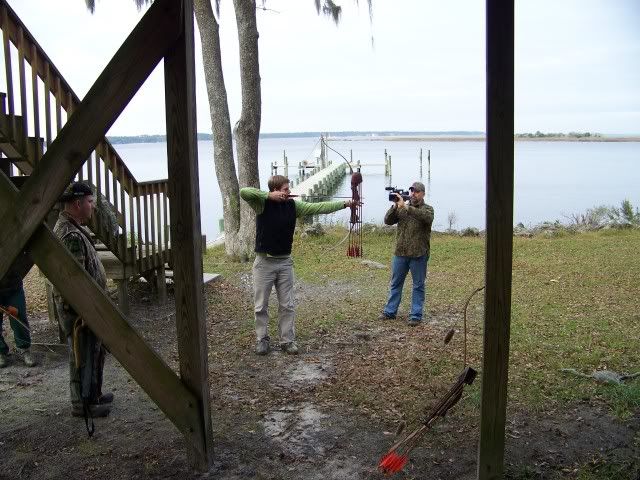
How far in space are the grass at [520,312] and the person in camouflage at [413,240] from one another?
19.3 inches

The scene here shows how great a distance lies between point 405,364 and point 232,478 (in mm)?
2676

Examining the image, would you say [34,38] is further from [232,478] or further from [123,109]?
[232,478]

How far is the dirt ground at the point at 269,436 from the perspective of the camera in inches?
169

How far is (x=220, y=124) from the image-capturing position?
46.1 ft

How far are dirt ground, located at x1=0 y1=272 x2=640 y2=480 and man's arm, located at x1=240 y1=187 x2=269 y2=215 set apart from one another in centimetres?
162

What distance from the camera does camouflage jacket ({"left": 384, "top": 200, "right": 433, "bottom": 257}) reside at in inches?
309

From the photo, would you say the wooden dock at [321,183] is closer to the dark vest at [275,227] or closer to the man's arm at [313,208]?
the man's arm at [313,208]

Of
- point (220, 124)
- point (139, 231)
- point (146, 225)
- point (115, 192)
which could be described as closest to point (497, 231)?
point (115, 192)

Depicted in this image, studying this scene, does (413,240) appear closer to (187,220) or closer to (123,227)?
(123,227)

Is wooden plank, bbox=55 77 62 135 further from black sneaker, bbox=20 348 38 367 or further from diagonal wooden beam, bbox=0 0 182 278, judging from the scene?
diagonal wooden beam, bbox=0 0 182 278

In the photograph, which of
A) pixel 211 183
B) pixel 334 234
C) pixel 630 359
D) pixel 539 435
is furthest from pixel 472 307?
pixel 211 183

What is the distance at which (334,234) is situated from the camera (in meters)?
16.6

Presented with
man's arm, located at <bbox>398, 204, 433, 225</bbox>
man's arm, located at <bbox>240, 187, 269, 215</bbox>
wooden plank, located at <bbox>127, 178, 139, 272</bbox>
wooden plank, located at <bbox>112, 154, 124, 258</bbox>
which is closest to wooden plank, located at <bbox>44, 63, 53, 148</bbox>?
wooden plank, located at <bbox>112, 154, 124, 258</bbox>

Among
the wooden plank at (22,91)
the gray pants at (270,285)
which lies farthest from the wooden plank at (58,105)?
the gray pants at (270,285)
